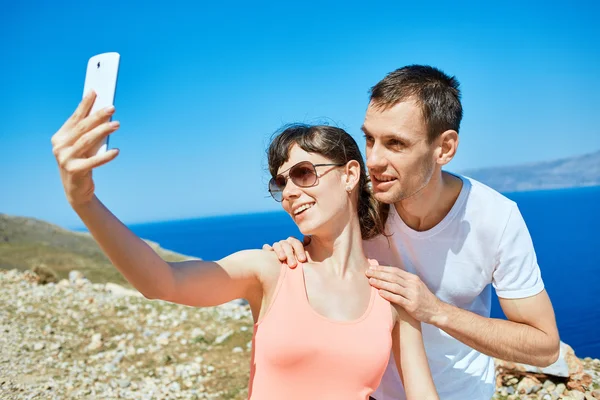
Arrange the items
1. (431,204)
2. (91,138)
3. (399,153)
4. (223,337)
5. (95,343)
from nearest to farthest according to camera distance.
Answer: (91,138) → (399,153) → (431,204) → (95,343) → (223,337)

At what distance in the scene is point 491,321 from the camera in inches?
153

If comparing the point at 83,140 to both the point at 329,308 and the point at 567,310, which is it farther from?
the point at 567,310

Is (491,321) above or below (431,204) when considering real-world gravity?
below

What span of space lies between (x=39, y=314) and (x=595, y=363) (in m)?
9.68

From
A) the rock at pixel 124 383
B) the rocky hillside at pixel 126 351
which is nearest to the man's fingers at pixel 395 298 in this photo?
the rocky hillside at pixel 126 351

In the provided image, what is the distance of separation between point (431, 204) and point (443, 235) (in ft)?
0.84

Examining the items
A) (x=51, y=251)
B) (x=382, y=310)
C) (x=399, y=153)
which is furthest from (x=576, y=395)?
(x=51, y=251)

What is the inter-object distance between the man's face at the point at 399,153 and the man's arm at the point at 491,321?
0.64 metres

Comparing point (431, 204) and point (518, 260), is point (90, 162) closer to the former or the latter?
point (431, 204)

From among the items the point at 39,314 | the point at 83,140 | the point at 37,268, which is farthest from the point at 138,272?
the point at 37,268

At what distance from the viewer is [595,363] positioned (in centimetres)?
726

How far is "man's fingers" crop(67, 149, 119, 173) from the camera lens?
2.10 meters

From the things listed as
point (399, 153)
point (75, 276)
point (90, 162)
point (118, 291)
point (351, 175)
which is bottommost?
point (90, 162)

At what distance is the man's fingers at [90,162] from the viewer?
2.10m
